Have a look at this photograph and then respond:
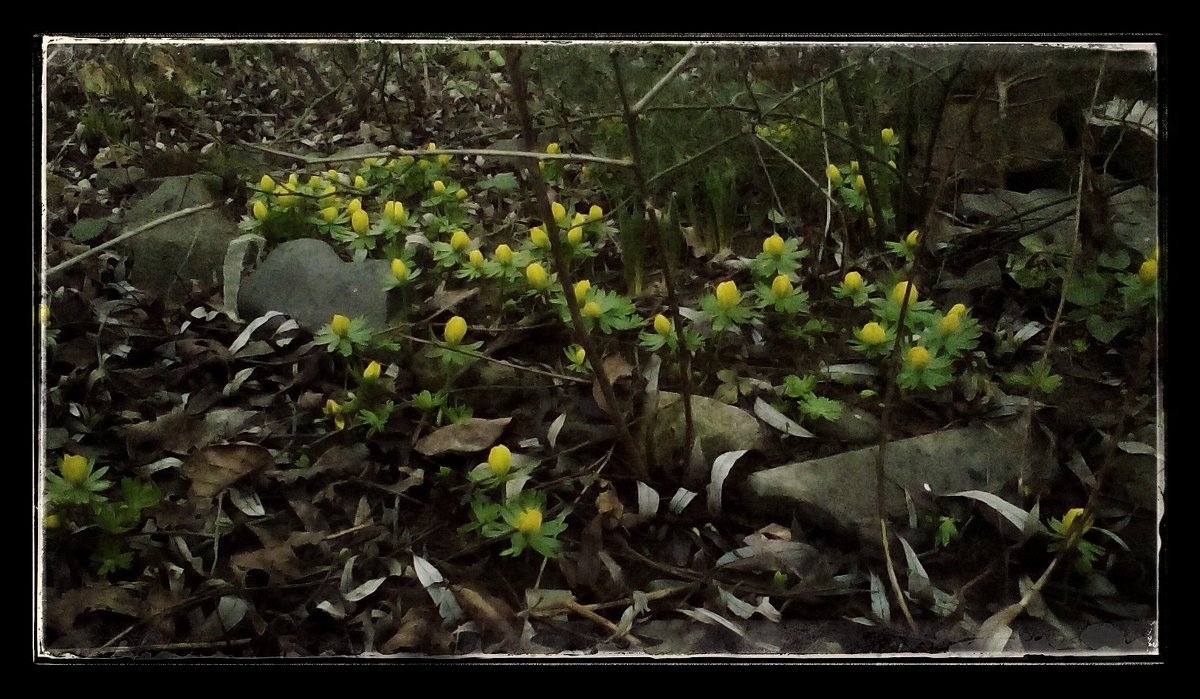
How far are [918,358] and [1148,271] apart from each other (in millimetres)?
235

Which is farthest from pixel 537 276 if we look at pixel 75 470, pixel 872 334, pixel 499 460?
pixel 75 470

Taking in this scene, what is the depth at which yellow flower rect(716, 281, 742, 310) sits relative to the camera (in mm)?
816

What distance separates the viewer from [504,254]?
0.83 meters

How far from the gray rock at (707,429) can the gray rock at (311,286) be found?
0.30m

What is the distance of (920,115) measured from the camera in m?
0.81

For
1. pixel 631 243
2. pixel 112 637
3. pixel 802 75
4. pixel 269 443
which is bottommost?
pixel 112 637

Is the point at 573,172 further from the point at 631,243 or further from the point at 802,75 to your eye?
the point at 802,75

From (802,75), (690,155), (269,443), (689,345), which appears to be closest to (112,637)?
(269,443)

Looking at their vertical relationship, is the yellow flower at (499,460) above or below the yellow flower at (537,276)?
below

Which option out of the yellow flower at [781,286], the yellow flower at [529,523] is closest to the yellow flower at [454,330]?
the yellow flower at [529,523]

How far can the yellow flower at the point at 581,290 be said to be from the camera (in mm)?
813

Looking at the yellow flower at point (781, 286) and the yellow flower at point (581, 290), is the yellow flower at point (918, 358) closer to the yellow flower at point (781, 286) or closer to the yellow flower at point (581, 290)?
the yellow flower at point (781, 286)

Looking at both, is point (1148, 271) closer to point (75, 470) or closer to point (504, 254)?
point (504, 254)

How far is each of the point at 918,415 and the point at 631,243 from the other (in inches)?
13.2
